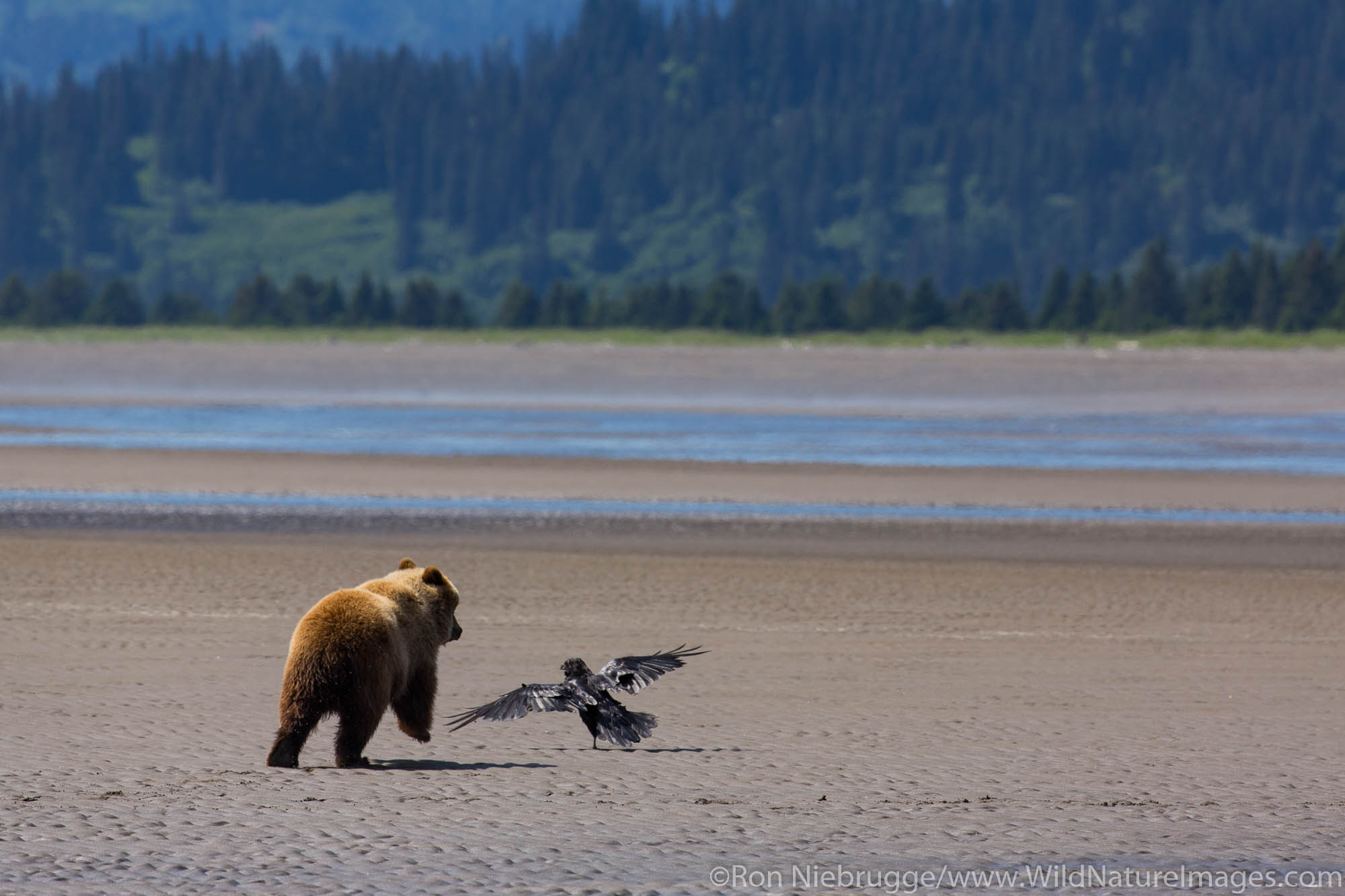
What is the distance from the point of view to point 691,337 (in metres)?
157

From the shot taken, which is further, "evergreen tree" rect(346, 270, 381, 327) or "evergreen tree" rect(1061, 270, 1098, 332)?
"evergreen tree" rect(346, 270, 381, 327)

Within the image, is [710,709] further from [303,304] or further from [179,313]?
[179,313]

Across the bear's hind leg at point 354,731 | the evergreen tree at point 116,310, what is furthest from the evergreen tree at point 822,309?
the bear's hind leg at point 354,731

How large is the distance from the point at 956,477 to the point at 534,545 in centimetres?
1190

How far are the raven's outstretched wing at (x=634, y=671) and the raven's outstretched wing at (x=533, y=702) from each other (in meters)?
0.23

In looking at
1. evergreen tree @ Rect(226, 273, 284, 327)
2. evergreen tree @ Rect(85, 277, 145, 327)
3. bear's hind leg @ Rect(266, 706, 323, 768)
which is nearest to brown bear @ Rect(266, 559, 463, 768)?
bear's hind leg @ Rect(266, 706, 323, 768)

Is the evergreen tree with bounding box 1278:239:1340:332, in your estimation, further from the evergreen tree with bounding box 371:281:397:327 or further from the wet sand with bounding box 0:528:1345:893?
the wet sand with bounding box 0:528:1345:893

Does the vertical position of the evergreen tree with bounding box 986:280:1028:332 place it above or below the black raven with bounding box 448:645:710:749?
above

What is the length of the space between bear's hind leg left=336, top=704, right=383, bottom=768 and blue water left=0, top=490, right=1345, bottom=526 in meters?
16.0

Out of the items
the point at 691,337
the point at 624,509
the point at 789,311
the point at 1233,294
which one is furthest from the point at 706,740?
the point at 1233,294

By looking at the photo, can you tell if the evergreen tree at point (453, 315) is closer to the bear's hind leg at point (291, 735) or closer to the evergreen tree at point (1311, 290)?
the evergreen tree at point (1311, 290)

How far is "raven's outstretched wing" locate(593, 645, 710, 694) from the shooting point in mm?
10523

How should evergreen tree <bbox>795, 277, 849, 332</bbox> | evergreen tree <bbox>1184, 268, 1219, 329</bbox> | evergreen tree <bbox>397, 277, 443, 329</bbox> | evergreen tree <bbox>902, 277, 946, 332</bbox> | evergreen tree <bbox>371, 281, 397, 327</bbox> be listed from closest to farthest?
1. evergreen tree <bbox>1184, 268, 1219, 329</bbox>
2. evergreen tree <bbox>795, 277, 849, 332</bbox>
3. evergreen tree <bbox>902, 277, 946, 332</bbox>
4. evergreen tree <bbox>397, 277, 443, 329</bbox>
5. evergreen tree <bbox>371, 281, 397, 327</bbox>

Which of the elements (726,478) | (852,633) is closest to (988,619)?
(852,633)
